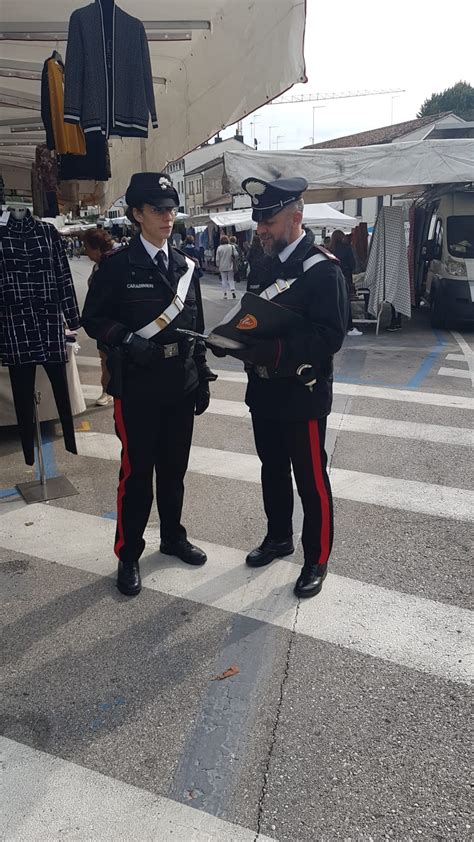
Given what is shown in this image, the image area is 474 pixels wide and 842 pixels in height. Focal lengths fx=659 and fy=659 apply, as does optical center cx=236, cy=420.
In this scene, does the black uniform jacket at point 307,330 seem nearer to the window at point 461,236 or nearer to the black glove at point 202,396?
the black glove at point 202,396

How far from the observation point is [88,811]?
2.32 metres

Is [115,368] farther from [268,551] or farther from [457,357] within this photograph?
[457,357]

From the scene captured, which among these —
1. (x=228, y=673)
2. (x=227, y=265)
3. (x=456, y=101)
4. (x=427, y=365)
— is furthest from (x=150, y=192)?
(x=456, y=101)

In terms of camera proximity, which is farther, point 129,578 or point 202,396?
point 202,396

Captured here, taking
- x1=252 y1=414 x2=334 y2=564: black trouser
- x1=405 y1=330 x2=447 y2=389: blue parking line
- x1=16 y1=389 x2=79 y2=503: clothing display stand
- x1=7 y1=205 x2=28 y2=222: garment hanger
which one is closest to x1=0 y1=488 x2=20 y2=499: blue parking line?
x1=16 y1=389 x2=79 y2=503: clothing display stand

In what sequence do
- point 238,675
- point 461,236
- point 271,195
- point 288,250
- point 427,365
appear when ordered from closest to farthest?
1. point 238,675
2. point 271,195
3. point 288,250
4. point 427,365
5. point 461,236

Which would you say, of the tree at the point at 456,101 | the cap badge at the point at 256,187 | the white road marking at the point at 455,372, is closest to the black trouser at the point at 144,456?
the cap badge at the point at 256,187

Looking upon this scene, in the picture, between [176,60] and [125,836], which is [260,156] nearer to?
[176,60]

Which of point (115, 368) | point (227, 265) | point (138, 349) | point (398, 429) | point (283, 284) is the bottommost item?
point (398, 429)

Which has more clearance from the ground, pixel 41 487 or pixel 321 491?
pixel 321 491

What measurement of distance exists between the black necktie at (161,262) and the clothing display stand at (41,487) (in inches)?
80.6

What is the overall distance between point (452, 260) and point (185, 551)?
10.1 metres

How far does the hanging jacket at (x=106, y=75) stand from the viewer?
4941 millimetres

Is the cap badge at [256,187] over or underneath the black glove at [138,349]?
over
